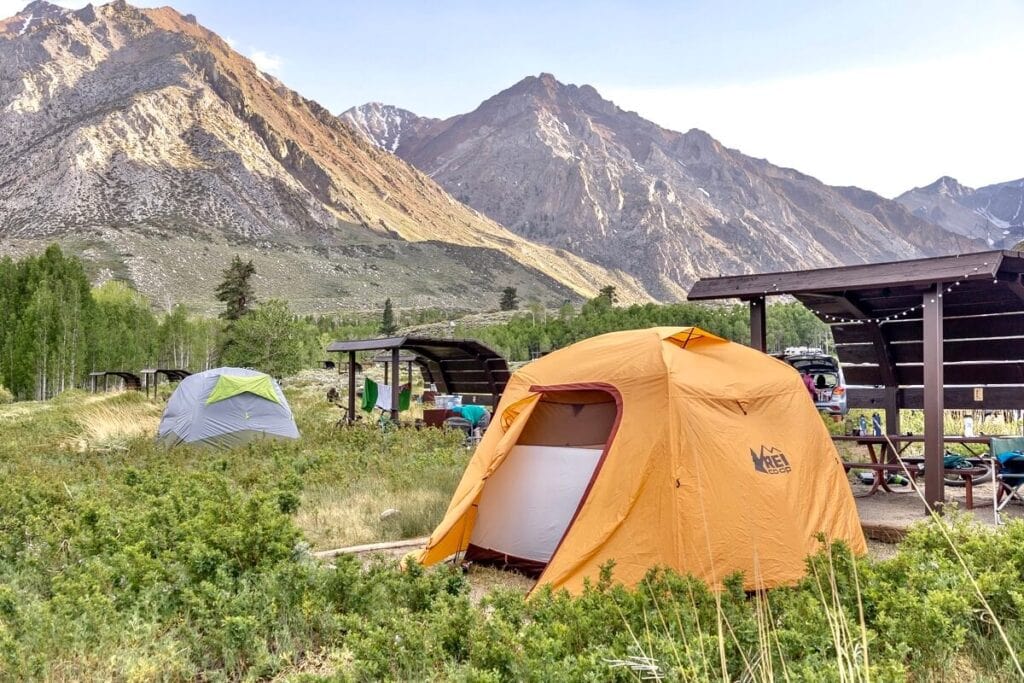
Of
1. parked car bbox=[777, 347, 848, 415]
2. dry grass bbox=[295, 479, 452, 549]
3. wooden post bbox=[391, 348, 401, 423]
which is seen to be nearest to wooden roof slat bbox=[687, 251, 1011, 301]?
dry grass bbox=[295, 479, 452, 549]

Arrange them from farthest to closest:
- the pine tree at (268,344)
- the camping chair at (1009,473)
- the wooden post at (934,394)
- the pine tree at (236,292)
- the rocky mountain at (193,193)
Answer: the rocky mountain at (193,193) → the pine tree at (236,292) → the pine tree at (268,344) → the camping chair at (1009,473) → the wooden post at (934,394)

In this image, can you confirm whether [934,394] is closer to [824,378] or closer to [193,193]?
[824,378]

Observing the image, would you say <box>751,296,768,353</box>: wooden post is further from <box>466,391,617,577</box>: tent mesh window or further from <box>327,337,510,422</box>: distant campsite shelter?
<box>327,337,510,422</box>: distant campsite shelter

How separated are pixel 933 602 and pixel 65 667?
13.6 ft

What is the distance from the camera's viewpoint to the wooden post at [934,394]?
7.09 meters

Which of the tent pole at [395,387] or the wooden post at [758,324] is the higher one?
the wooden post at [758,324]

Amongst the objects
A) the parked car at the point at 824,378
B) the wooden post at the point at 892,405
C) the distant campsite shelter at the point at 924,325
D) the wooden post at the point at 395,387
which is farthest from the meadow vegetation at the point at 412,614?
the parked car at the point at 824,378

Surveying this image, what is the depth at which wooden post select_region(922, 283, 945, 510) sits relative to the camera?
23.2 feet

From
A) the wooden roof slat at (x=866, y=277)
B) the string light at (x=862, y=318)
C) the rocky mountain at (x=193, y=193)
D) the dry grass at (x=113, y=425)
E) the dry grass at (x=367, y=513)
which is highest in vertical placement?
the rocky mountain at (x=193, y=193)

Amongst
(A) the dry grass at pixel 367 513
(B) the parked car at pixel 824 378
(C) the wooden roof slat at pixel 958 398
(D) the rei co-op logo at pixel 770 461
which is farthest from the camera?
(B) the parked car at pixel 824 378

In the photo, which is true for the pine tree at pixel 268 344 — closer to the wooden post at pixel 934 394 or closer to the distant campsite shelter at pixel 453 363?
the distant campsite shelter at pixel 453 363

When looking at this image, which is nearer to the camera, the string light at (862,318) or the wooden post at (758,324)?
the wooden post at (758,324)

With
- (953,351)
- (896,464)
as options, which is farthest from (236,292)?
(896,464)

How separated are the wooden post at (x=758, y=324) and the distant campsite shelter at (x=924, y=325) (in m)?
0.01
